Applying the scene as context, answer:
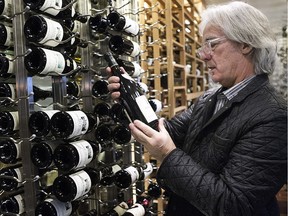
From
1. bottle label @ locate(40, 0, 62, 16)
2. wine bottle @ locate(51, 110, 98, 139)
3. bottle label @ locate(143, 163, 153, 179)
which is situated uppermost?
bottle label @ locate(40, 0, 62, 16)

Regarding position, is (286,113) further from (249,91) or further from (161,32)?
(161,32)

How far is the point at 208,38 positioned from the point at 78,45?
58cm

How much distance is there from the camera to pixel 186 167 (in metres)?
0.96

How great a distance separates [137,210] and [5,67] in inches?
36.6

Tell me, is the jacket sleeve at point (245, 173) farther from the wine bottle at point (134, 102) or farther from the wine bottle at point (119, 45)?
the wine bottle at point (119, 45)

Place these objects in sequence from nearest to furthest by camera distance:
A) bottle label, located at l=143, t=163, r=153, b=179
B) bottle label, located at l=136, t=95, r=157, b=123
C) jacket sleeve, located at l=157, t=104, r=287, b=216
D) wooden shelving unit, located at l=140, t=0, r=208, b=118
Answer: jacket sleeve, located at l=157, t=104, r=287, b=216 < bottle label, located at l=136, t=95, r=157, b=123 < bottle label, located at l=143, t=163, r=153, b=179 < wooden shelving unit, located at l=140, t=0, r=208, b=118

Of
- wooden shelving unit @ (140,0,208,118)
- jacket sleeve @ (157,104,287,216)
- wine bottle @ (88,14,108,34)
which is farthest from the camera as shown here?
wooden shelving unit @ (140,0,208,118)

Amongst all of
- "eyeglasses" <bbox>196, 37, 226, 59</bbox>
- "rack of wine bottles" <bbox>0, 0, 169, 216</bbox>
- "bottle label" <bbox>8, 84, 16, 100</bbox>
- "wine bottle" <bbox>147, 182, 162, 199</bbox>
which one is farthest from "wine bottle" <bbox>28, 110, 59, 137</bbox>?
"wine bottle" <bbox>147, 182, 162, 199</bbox>

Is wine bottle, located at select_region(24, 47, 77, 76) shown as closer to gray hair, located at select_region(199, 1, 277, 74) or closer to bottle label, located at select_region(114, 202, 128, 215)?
gray hair, located at select_region(199, 1, 277, 74)

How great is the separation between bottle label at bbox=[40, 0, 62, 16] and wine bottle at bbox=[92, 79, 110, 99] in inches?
15.8

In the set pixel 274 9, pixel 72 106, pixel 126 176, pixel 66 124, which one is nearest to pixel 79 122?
pixel 66 124

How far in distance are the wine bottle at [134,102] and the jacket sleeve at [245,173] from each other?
137 mm

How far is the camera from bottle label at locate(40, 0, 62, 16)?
106 cm

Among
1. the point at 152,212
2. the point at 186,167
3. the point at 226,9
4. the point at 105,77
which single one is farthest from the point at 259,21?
the point at 152,212
